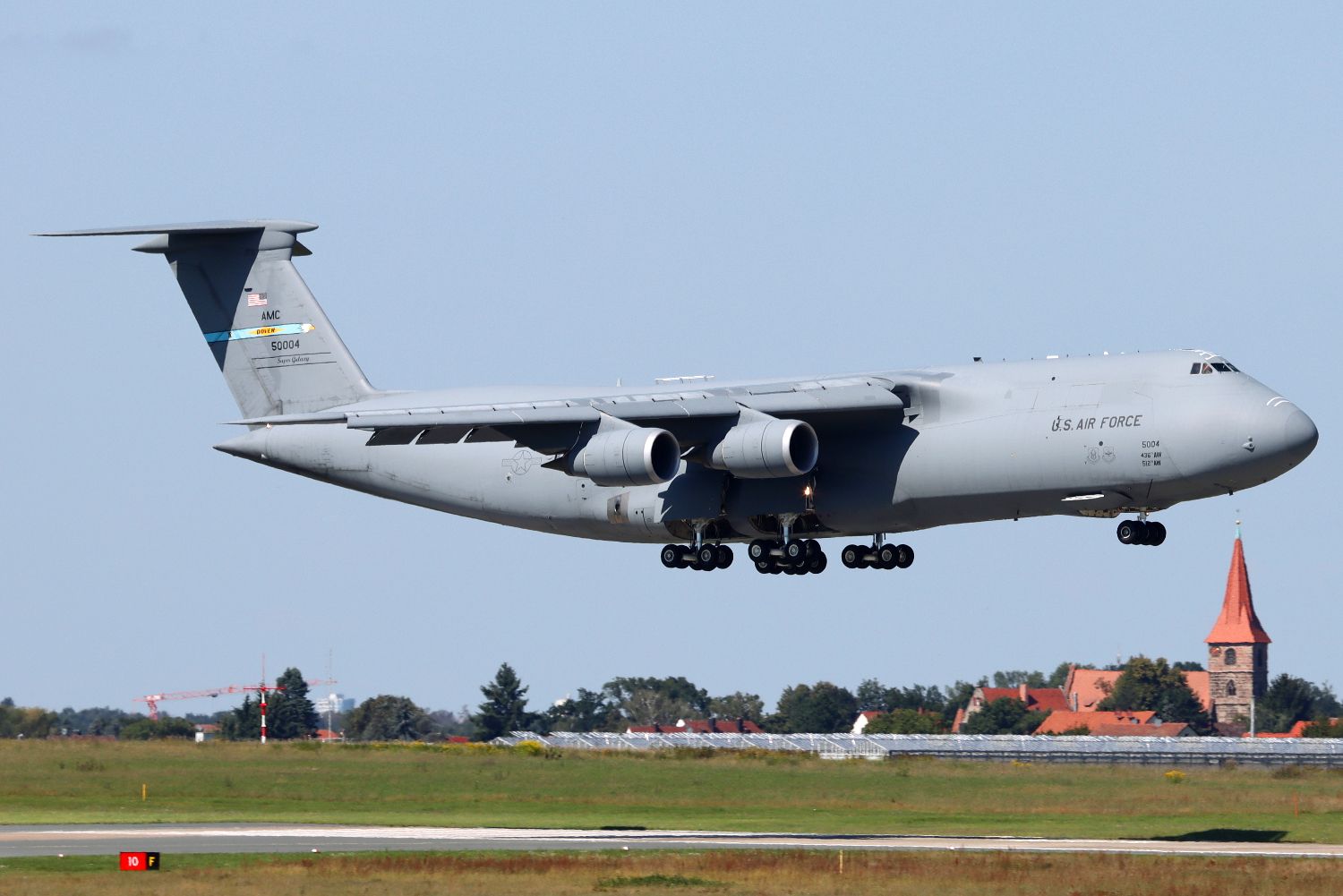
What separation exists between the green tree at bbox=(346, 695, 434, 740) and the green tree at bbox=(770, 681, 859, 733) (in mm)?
18498

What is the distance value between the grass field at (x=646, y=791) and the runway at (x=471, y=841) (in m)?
1.89

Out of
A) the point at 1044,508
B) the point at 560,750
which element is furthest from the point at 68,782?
the point at 1044,508

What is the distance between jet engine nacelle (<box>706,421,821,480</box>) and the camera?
90.1 ft

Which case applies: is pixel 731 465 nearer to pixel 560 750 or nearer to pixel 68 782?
pixel 68 782

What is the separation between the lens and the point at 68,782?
1618 inches

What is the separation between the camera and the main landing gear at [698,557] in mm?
30203

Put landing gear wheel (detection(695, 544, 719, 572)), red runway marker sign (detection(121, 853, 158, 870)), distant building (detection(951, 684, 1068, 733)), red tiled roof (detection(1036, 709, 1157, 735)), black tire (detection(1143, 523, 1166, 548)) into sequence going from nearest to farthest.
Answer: red runway marker sign (detection(121, 853, 158, 870)), black tire (detection(1143, 523, 1166, 548)), landing gear wheel (detection(695, 544, 719, 572)), red tiled roof (detection(1036, 709, 1157, 735)), distant building (detection(951, 684, 1068, 733))

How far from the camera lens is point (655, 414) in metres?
28.2

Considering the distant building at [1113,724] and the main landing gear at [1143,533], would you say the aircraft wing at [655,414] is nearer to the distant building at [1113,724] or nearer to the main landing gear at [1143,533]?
the main landing gear at [1143,533]

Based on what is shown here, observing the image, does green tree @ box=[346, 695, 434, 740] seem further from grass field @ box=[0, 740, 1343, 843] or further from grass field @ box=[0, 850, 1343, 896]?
grass field @ box=[0, 850, 1343, 896]

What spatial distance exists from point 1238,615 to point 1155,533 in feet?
304

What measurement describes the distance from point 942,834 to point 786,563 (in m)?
5.89

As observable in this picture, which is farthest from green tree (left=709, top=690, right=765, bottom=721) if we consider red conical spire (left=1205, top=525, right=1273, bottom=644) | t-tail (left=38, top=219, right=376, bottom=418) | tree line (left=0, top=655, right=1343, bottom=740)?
t-tail (left=38, top=219, right=376, bottom=418)

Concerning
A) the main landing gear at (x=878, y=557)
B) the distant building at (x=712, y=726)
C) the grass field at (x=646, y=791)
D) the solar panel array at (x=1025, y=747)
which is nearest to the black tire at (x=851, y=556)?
the main landing gear at (x=878, y=557)
